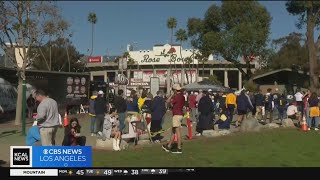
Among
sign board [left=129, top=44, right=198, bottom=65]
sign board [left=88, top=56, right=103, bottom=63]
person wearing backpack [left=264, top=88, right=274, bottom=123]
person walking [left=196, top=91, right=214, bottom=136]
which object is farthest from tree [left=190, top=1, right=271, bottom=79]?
sign board [left=88, top=56, right=103, bottom=63]

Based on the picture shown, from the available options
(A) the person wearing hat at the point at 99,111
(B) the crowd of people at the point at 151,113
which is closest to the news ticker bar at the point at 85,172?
(B) the crowd of people at the point at 151,113

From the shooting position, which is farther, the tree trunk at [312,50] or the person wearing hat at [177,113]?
the tree trunk at [312,50]

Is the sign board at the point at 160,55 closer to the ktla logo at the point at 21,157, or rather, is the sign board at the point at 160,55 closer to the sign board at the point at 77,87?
the sign board at the point at 77,87

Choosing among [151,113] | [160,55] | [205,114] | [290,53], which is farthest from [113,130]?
[160,55]

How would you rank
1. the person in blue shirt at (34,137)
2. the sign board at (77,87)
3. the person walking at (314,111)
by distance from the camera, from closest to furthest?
1. the person in blue shirt at (34,137)
2. the person walking at (314,111)
3. the sign board at (77,87)

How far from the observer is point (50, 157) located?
909 cm

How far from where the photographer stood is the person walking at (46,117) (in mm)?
10422

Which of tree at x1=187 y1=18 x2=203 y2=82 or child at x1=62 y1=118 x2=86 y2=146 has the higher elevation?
tree at x1=187 y1=18 x2=203 y2=82

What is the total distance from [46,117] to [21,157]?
151cm

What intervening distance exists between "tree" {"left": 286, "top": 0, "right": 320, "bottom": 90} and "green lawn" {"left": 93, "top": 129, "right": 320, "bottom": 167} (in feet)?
81.4

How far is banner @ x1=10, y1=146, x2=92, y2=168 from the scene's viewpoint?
897 centimetres

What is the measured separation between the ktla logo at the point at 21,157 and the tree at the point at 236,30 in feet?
140

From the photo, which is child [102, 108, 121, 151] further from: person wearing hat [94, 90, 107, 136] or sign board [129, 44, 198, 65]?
sign board [129, 44, 198, 65]

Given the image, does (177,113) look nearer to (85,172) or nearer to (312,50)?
(85,172)
